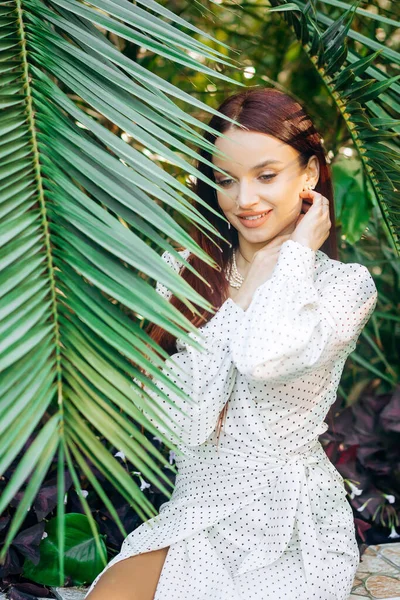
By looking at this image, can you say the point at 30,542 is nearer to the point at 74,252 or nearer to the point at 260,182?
the point at 260,182

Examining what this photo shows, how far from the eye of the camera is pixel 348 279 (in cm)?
174

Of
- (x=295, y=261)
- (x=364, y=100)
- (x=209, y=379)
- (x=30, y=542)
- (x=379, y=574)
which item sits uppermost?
(x=364, y=100)

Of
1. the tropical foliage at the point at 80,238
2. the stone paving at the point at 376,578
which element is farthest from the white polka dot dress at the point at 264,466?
the stone paving at the point at 376,578

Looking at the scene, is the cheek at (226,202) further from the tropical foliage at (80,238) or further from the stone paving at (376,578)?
the stone paving at (376,578)

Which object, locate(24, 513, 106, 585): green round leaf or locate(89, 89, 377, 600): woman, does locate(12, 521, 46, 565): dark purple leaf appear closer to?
locate(24, 513, 106, 585): green round leaf

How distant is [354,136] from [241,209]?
30 cm

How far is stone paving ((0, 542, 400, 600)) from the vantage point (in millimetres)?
2193

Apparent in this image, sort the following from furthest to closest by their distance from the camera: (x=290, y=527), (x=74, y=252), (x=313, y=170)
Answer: (x=313, y=170), (x=290, y=527), (x=74, y=252)

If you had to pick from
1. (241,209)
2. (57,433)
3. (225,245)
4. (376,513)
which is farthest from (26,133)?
(376,513)

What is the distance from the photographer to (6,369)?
874 millimetres

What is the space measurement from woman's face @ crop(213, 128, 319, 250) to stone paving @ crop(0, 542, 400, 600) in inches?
43.4

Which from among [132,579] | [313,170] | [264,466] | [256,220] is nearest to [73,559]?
[132,579]

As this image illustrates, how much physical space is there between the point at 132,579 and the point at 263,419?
45cm

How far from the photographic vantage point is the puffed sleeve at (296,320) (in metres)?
1.53
